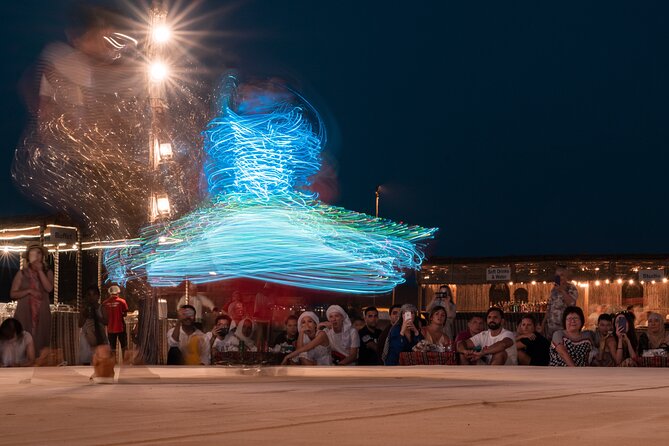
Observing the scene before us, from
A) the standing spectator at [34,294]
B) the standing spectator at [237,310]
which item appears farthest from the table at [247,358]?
the standing spectator at [34,294]

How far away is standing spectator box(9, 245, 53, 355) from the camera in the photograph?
1377 cm

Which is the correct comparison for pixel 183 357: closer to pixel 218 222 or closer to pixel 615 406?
pixel 218 222

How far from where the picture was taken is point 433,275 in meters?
32.4

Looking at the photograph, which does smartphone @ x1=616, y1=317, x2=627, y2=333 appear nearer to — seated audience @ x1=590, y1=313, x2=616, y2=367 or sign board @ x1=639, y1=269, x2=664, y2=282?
seated audience @ x1=590, y1=313, x2=616, y2=367

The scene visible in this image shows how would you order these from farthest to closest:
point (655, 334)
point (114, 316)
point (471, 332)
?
point (114, 316)
point (471, 332)
point (655, 334)

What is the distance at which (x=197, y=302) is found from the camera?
19469 millimetres

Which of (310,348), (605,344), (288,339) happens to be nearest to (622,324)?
(605,344)

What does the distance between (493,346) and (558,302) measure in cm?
177

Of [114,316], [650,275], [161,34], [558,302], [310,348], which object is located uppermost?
[161,34]

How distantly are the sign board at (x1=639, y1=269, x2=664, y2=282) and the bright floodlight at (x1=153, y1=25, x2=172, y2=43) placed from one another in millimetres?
15791

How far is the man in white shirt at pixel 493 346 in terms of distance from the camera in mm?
13641

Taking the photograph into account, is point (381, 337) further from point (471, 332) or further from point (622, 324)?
point (622, 324)

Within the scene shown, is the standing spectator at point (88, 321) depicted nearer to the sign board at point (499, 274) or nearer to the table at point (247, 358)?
the table at point (247, 358)

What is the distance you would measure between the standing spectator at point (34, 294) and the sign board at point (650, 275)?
18.0 m
